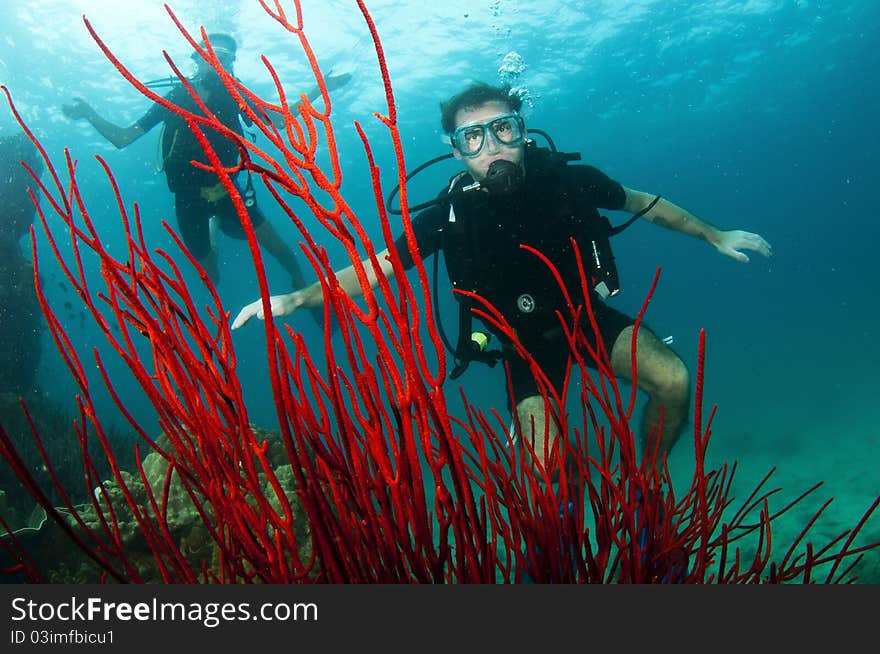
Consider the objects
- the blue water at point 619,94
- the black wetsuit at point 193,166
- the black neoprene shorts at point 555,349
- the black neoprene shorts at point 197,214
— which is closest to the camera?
the black neoprene shorts at point 555,349

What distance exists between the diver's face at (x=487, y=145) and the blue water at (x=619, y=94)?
888 centimetres

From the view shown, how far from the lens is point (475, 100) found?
5.12m

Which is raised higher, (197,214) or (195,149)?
(195,149)

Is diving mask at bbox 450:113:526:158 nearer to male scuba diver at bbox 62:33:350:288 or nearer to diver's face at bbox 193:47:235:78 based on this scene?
male scuba diver at bbox 62:33:350:288

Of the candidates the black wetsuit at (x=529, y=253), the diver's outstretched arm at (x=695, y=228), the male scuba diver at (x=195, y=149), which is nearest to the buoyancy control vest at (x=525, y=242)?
the black wetsuit at (x=529, y=253)

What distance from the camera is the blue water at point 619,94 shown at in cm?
1617

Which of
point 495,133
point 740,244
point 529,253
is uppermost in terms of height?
point 495,133

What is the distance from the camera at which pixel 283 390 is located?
1266 millimetres

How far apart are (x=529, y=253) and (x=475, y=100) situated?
6.48ft

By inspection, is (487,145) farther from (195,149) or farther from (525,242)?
(195,149)

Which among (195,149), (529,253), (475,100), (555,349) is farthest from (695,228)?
(195,149)

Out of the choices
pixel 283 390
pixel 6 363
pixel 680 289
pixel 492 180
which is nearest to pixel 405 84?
pixel 6 363

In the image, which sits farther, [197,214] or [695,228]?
[197,214]

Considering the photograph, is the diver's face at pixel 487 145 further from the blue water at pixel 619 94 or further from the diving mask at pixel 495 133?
the blue water at pixel 619 94
